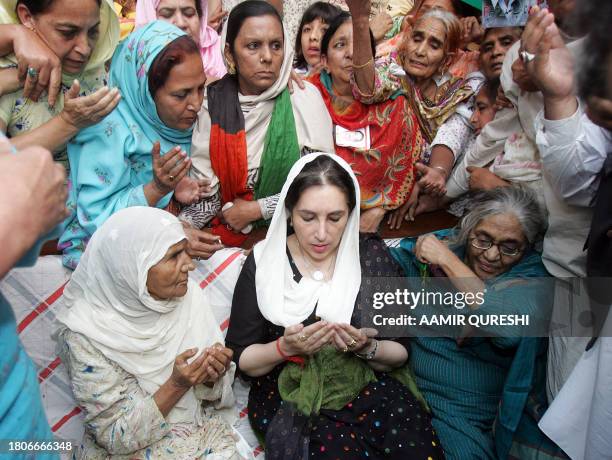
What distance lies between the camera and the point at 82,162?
2375 millimetres

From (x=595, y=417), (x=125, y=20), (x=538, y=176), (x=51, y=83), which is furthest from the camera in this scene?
(x=125, y=20)

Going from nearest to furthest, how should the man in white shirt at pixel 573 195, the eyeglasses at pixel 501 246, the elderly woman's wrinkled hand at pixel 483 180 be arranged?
the man in white shirt at pixel 573 195
the eyeglasses at pixel 501 246
the elderly woman's wrinkled hand at pixel 483 180

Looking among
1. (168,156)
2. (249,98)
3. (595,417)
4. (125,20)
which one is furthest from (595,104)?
(125,20)

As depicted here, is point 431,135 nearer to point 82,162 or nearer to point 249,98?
point 249,98

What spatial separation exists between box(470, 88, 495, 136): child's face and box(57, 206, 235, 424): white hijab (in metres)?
1.78

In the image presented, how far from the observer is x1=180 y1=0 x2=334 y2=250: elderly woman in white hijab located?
8.84 feet

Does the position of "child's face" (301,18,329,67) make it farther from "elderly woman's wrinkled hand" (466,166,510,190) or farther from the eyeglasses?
the eyeglasses

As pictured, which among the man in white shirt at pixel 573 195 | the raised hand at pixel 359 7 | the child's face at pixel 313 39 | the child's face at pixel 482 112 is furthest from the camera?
the child's face at pixel 313 39

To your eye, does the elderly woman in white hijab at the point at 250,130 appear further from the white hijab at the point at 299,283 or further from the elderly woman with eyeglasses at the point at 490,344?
the elderly woman with eyeglasses at the point at 490,344

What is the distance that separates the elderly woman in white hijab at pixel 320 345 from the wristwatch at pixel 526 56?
0.80 metres

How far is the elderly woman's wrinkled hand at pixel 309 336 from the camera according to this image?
81.8 inches

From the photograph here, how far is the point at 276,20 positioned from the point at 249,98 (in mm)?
385

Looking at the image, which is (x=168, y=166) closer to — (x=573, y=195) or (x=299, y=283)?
(x=299, y=283)

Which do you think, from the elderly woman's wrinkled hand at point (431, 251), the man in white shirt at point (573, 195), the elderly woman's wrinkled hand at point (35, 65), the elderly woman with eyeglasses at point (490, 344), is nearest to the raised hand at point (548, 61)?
the man in white shirt at point (573, 195)
